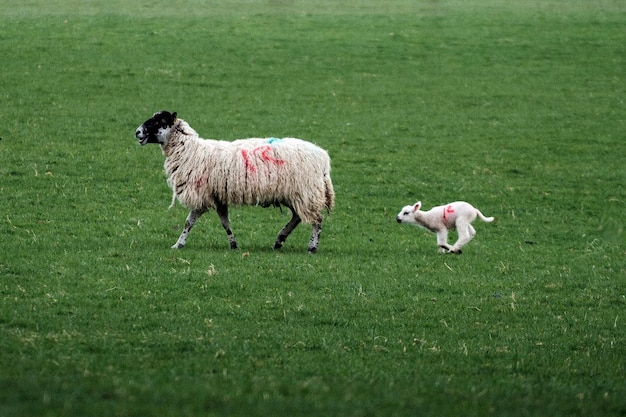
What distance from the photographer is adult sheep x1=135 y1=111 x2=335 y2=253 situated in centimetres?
1435

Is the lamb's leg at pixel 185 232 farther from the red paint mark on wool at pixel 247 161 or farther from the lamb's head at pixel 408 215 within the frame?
the lamb's head at pixel 408 215

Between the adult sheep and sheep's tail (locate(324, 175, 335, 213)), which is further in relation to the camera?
sheep's tail (locate(324, 175, 335, 213))

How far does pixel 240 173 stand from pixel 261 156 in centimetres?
41

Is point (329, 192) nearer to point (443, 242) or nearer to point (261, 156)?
point (261, 156)

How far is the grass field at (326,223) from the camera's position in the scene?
25.4 feet

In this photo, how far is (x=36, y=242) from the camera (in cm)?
1406

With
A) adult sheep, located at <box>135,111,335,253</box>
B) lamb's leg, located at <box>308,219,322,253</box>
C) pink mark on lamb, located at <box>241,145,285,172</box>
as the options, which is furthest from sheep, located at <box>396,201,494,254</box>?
pink mark on lamb, located at <box>241,145,285,172</box>

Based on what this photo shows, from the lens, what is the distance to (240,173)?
14.3 m

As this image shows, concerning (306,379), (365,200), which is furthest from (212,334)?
(365,200)

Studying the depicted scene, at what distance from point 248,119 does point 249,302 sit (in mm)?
14795

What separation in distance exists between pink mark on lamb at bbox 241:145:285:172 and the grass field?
1.24 m

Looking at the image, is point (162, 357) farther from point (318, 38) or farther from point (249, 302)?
point (318, 38)

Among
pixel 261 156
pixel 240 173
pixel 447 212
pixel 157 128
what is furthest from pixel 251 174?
pixel 447 212

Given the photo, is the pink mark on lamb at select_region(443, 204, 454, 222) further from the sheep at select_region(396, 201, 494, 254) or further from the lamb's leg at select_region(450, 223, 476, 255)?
the lamb's leg at select_region(450, 223, 476, 255)
